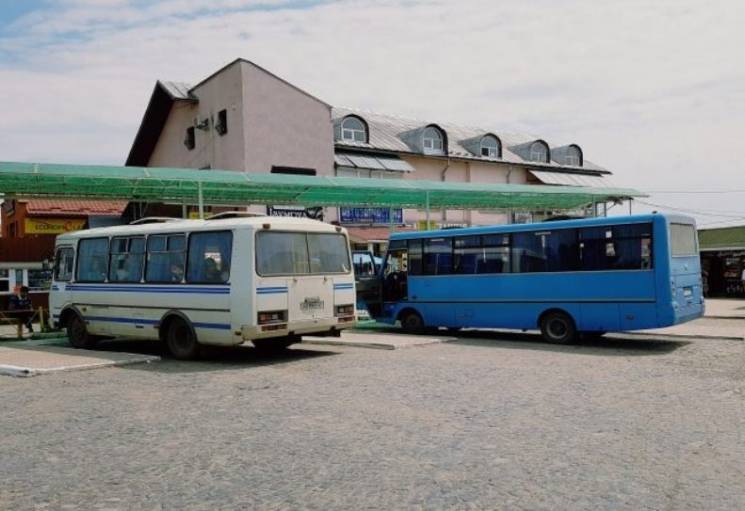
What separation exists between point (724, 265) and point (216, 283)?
1166 inches

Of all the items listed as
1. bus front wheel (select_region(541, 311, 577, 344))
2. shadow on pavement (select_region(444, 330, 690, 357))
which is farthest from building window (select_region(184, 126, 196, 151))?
bus front wheel (select_region(541, 311, 577, 344))

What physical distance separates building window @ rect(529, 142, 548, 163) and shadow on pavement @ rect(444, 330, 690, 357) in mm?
31956

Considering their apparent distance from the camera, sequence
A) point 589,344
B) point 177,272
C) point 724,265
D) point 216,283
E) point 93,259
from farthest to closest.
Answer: point 724,265 < point 93,259 < point 589,344 < point 177,272 < point 216,283

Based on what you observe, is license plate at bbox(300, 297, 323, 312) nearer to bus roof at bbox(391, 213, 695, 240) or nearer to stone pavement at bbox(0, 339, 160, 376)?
stone pavement at bbox(0, 339, 160, 376)

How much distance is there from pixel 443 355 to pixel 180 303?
16.3 ft

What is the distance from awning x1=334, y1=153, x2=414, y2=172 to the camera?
36.2 m

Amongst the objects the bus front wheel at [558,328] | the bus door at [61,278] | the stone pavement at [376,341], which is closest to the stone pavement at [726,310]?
the bus front wheel at [558,328]

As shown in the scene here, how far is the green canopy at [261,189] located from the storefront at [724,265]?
9.55 metres

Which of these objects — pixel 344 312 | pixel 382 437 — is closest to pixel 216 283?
pixel 344 312

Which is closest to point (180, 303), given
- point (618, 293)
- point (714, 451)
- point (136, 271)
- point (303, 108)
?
point (136, 271)

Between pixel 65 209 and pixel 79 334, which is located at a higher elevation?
pixel 65 209

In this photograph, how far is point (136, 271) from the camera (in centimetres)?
1505

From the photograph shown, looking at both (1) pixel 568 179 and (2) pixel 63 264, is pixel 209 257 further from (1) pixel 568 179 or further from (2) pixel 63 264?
(1) pixel 568 179

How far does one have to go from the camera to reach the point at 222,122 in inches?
1374
